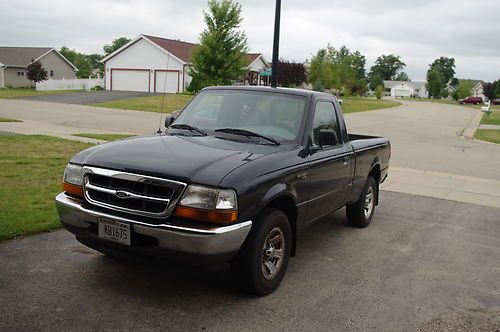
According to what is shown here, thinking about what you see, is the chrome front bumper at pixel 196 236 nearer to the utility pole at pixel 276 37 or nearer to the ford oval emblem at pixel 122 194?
the ford oval emblem at pixel 122 194

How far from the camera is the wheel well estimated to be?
173 inches

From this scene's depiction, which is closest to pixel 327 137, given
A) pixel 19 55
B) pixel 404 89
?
pixel 19 55

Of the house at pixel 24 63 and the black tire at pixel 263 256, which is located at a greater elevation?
the house at pixel 24 63

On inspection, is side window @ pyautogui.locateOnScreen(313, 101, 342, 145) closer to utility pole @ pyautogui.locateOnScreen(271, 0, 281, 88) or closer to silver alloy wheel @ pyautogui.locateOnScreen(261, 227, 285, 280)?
silver alloy wheel @ pyautogui.locateOnScreen(261, 227, 285, 280)

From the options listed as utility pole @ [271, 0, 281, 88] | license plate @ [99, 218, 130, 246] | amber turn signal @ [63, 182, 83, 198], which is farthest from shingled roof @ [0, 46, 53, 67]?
license plate @ [99, 218, 130, 246]

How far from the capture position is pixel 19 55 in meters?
64.4

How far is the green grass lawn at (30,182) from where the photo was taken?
5.79 metres

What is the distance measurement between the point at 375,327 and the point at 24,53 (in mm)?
70597

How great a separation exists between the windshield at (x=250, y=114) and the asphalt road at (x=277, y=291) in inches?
54.2

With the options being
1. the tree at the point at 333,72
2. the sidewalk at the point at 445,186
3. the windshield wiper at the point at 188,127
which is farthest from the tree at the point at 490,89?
the windshield wiper at the point at 188,127

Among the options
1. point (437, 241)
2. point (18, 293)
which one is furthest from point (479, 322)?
point (18, 293)

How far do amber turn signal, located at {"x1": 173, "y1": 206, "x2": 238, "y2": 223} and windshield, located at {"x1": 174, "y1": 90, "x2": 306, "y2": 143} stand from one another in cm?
138

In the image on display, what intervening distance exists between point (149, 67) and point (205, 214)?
1985 inches

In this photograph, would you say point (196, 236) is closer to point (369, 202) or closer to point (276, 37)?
point (369, 202)
